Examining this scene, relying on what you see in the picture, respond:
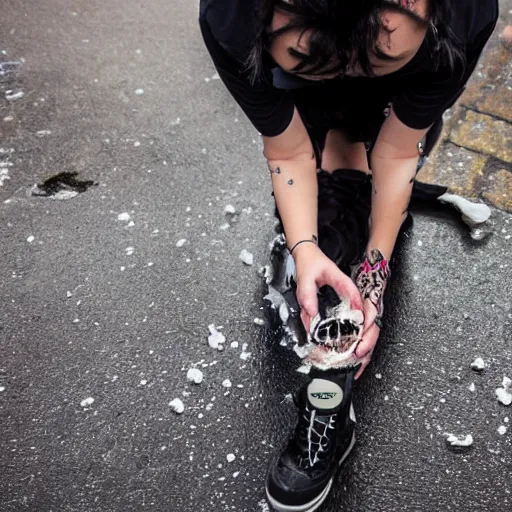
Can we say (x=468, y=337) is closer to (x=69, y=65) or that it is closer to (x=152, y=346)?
(x=152, y=346)

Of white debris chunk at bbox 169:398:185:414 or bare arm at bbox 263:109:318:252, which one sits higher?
bare arm at bbox 263:109:318:252

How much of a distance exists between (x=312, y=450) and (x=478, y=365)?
0.66 meters

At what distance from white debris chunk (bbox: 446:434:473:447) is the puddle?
5.65 feet

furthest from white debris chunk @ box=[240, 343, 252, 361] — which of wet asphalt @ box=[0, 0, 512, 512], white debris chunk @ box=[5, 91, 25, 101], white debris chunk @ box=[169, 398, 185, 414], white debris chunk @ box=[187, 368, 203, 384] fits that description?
white debris chunk @ box=[5, 91, 25, 101]

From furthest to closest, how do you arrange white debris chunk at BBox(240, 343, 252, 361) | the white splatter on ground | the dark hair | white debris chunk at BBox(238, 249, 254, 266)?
the white splatter on ground
white debris chunk at BBox(238, 249, 254, 266)
white debris chunk at BBox(240, 343, 252, 361)
the dark hair

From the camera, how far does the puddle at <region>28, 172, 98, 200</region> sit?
2.55 m

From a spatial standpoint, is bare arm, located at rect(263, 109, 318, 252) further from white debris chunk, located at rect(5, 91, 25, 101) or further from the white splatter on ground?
white debris chunk, located at rect(5, 91, 25, 101)

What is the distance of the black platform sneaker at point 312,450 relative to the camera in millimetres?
1619

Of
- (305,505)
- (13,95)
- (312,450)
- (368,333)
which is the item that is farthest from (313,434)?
(13,95)

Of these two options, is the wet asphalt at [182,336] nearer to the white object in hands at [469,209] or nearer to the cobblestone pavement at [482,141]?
the white object in hands at [469,209]

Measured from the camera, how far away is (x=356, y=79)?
Result: 1756 millimetres

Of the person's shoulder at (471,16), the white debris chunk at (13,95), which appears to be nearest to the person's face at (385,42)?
the person's shoulder at (471,16)

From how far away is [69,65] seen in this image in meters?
3.21

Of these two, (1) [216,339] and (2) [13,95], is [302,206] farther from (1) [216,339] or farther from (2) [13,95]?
(2) [13,95]
